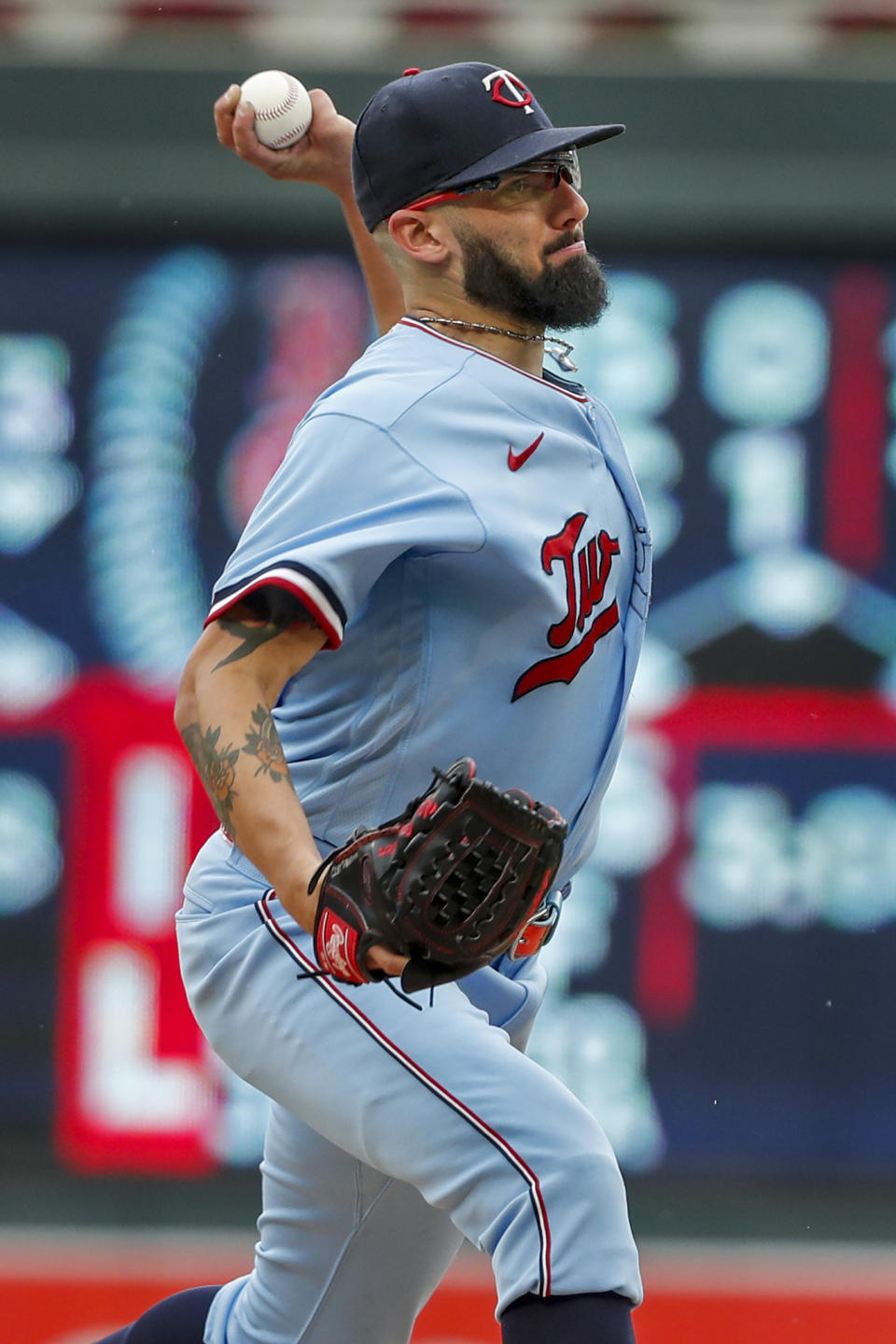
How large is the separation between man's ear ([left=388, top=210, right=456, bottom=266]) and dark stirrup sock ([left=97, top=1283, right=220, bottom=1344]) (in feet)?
3.42

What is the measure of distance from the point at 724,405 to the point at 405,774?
2.53 m

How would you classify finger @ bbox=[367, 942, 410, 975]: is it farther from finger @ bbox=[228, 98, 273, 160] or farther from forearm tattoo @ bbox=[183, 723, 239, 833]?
finger @ bbox=[228, 98, 273, 160]

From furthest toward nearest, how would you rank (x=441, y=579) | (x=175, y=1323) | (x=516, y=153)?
(x=175, y=1323)
(x=516, y=153)
(x=441, y=579)

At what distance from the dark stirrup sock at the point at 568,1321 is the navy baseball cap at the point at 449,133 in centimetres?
100

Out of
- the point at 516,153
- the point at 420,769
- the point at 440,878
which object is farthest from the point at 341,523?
the point at 516,153

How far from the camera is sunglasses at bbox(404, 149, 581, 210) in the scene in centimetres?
188

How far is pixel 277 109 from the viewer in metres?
2.28

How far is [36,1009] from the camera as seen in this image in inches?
165

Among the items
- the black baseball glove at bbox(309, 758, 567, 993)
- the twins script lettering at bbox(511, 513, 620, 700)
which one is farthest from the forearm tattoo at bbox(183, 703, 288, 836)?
the twins script lettering at bbox(511, 513, 620, 700)

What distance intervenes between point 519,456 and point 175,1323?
914 millimetres

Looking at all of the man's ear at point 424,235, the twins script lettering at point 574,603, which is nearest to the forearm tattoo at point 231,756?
the twins script lettering at point 574,603

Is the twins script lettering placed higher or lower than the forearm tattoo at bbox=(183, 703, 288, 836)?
higher

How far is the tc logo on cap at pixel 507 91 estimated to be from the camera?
1.89 meters

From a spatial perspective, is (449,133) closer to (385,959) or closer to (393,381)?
(393,381)
